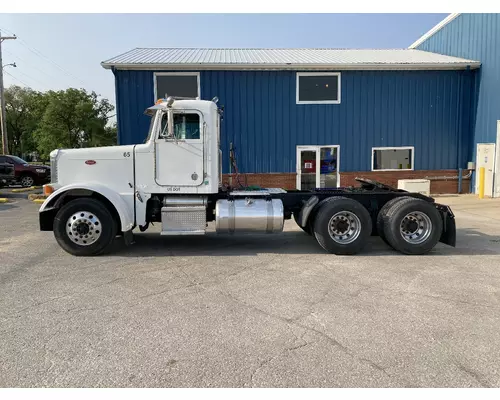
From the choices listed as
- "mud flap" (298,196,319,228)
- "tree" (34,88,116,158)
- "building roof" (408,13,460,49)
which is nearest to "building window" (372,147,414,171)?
"building roof" (408,13,460,49)

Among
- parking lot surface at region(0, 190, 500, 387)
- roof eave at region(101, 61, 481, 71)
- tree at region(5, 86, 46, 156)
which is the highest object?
tree at region(5, 86, 46, 156)

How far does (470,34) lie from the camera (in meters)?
15.9

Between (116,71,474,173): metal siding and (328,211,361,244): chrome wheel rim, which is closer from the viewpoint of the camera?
(328,211,361,244): chrome wheel rim

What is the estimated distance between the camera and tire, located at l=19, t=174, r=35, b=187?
21.1 meters

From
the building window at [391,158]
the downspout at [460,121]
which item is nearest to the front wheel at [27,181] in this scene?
the building window at [391,158]

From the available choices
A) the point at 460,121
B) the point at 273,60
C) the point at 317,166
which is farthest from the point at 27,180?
the point at 460,121

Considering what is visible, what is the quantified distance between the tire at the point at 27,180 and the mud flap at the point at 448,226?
2097 cm

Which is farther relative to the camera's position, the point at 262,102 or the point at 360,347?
the point at 262,102

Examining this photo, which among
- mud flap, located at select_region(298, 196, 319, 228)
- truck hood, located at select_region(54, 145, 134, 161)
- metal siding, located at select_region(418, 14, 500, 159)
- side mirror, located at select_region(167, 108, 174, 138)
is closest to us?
side mirror, located at select_region(167, 108, 174, 138)

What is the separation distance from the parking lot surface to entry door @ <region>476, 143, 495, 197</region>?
30.6 feet

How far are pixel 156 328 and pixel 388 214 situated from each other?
16.0 ft

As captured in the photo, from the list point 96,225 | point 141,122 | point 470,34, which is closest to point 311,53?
point 470,34

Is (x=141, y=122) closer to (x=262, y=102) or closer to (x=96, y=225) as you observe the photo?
(x=262, y=102)

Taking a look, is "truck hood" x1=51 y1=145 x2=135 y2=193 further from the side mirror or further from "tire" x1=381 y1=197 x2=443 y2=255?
"tire" x1=381 y1=197 x2=443 y2=255
